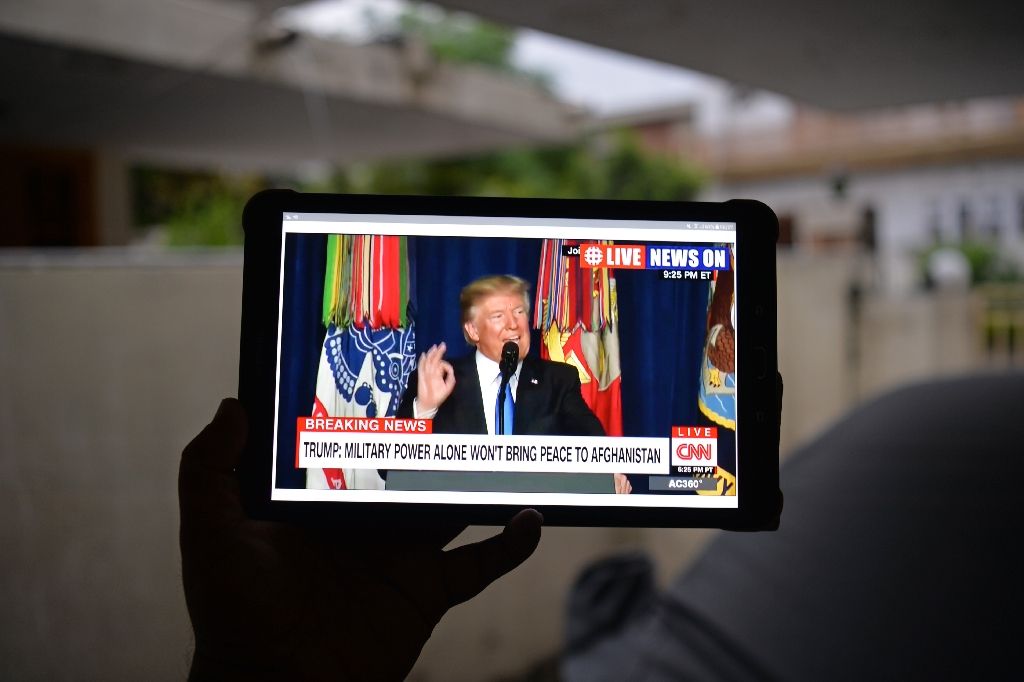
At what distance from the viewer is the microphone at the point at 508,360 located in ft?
1.91

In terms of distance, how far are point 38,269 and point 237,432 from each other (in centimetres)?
106

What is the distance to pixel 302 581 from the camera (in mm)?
579

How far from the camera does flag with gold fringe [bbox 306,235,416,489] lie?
579 mm

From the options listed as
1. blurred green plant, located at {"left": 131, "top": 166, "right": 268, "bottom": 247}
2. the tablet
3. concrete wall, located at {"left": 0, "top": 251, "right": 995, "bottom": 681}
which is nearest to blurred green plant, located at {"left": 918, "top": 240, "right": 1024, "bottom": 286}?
concrete wall, located at {"left": 0, "top": 251, "right": 995, "bottom": 681}

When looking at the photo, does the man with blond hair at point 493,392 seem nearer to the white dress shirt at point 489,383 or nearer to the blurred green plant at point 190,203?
the white dress shirt at point 489,383

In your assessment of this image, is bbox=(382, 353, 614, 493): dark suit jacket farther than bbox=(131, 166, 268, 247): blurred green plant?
No

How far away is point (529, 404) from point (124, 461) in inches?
42.4

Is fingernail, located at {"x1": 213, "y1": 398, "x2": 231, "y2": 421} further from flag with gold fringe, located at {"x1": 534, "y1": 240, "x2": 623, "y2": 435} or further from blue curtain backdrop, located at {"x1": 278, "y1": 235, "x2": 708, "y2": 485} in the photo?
flag with gold fringe, located at {"x1": 534, "y1": 240, "x2": 623, "y2": 435}

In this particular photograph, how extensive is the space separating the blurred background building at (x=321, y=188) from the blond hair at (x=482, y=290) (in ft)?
0.56

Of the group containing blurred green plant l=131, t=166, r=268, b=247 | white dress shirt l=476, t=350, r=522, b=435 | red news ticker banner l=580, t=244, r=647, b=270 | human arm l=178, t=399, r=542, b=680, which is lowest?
human arm l=178, t=399, r=542, b=680

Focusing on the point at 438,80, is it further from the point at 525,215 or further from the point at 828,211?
the point at 525,215

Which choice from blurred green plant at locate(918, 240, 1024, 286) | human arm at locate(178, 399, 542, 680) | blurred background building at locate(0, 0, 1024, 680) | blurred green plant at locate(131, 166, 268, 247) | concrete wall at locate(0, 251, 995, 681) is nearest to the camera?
human arm at locate(178, 399, 542, 680)

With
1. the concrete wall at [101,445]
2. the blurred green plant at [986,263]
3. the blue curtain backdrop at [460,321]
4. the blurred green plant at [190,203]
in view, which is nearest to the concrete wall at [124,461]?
the concrete wall at [101,445]

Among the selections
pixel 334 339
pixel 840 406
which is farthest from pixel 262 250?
pixel 840 406
